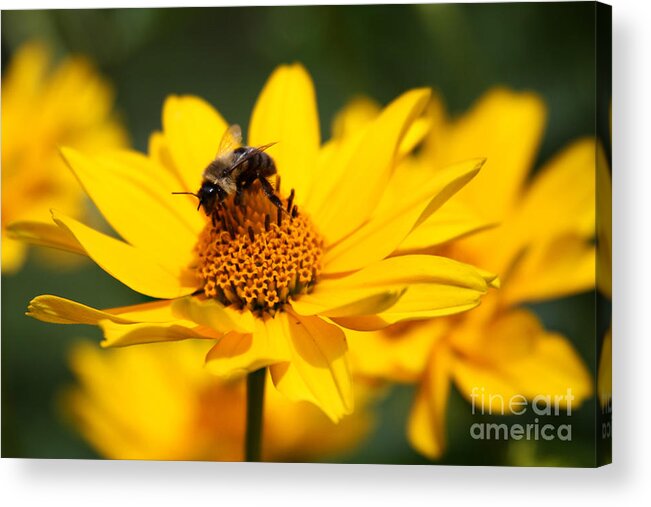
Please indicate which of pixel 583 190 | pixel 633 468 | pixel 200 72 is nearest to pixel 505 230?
pixel 583 190

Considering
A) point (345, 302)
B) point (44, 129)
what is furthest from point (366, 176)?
point (44, 129)

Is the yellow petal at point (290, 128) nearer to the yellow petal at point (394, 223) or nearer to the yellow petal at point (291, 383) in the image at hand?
the yellow petal at point (394, 223)

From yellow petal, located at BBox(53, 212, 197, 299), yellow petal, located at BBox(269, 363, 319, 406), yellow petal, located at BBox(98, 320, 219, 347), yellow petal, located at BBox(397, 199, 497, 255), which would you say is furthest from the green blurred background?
yellow petal, located at BBox(98, 320, 219, 347)

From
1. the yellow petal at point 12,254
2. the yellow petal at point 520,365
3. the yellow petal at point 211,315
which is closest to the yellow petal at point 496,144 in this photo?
the yellow petal at point 520,365

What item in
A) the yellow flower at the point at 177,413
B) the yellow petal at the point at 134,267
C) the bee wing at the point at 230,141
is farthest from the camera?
the yellow flower at the point at 177,413

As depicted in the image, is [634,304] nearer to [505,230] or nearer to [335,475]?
[505,230]
